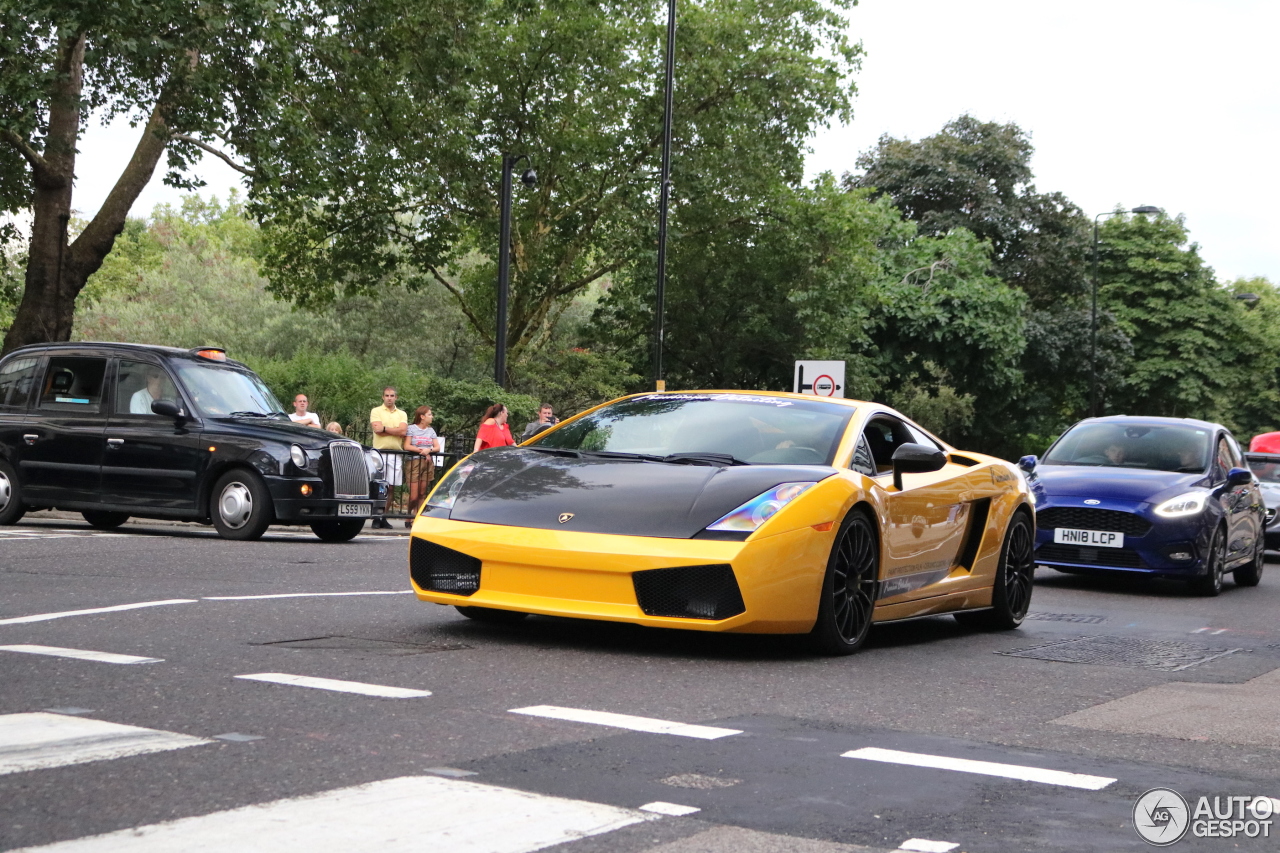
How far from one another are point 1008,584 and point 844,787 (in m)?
5.70

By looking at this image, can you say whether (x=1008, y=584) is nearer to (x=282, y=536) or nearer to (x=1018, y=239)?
(x=282, y=536)

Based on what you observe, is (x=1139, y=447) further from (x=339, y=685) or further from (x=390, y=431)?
(x=339, y=685)

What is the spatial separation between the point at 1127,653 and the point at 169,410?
32.3 ft

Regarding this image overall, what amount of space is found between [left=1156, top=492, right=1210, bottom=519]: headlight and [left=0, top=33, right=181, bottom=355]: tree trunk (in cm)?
1514

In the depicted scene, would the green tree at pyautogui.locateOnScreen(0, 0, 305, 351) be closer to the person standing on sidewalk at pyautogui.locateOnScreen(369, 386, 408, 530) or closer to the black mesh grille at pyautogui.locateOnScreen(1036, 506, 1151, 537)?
the person standing on sidewalk at pyautogui.locateOnScreen(369, 386, 408, 530)

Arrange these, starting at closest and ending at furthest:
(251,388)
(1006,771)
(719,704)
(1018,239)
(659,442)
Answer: (1006,771) → (719,704) → (659,442) → (251,388) → (1018,239)

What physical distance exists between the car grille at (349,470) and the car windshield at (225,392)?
3.23 ft

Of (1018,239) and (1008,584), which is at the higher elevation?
(1018,239)

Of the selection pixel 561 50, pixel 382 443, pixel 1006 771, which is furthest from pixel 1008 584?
pixel 561 50

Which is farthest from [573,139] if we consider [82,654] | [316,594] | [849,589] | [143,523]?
[82,654]

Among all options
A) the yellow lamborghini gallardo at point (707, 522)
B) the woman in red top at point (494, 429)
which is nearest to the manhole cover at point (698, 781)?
the yellow lamborghini gallardo at point (707, 522)

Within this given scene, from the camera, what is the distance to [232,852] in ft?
11.1

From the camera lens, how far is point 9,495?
15602 millimetres

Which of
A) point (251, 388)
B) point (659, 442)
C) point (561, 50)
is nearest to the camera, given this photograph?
point (659, 442)
